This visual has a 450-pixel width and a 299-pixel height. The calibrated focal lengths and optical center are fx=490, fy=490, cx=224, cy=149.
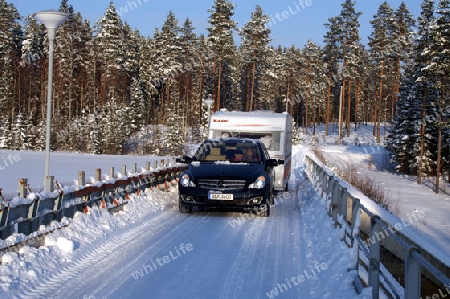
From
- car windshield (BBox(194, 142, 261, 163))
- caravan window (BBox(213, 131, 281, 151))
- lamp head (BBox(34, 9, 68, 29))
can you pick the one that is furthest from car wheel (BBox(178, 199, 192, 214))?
caravan window (BBox(213, 131, 281, 151))

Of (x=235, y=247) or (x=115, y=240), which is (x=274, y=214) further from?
(x=115, y=240)

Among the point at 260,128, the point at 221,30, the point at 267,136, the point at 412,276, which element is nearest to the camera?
the point at 412,276

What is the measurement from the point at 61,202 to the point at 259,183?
15.3 feet

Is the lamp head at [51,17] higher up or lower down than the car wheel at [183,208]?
higher up

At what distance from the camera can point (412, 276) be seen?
3.92 metres

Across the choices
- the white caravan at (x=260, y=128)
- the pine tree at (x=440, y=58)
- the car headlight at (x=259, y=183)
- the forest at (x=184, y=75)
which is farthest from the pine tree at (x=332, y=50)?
A: the car headlight at (x=259, y=183)

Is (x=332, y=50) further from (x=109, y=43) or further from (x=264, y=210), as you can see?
(x=264, y=210)

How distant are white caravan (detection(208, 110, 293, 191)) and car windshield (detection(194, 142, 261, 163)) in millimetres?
3025

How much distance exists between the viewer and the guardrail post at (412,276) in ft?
12.6

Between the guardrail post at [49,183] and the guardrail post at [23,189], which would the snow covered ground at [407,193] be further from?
the guardrail post at [49,183]

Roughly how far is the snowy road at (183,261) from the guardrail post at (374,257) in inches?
12.6

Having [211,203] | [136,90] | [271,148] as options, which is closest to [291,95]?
[136,90]

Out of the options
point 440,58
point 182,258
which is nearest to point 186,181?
point 182,258

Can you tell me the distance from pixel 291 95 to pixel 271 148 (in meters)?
68.9
